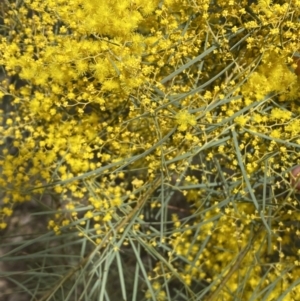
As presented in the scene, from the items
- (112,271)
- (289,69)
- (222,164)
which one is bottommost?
(112,271)

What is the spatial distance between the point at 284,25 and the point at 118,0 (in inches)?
8.5

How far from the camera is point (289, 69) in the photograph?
0.66 metres

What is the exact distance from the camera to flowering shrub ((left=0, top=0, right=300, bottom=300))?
64 centimetres

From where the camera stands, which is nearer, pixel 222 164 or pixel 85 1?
pixel 85 1

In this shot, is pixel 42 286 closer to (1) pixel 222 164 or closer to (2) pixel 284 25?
(1) pixel 222 164

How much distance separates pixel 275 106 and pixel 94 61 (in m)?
0.26

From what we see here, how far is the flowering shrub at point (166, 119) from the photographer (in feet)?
2.08

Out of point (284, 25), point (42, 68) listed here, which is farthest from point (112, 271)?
point (284, 25)

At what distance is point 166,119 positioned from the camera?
677 millimetres

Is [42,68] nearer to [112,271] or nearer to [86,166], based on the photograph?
[86,166]

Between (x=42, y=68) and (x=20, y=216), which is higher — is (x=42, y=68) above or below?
above

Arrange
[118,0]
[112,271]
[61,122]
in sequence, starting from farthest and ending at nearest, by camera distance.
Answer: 1. [112,271]
2. [61,122]
3. [118,0]

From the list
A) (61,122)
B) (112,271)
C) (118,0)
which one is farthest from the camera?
(112,271)

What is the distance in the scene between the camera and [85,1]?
63 centimetres
